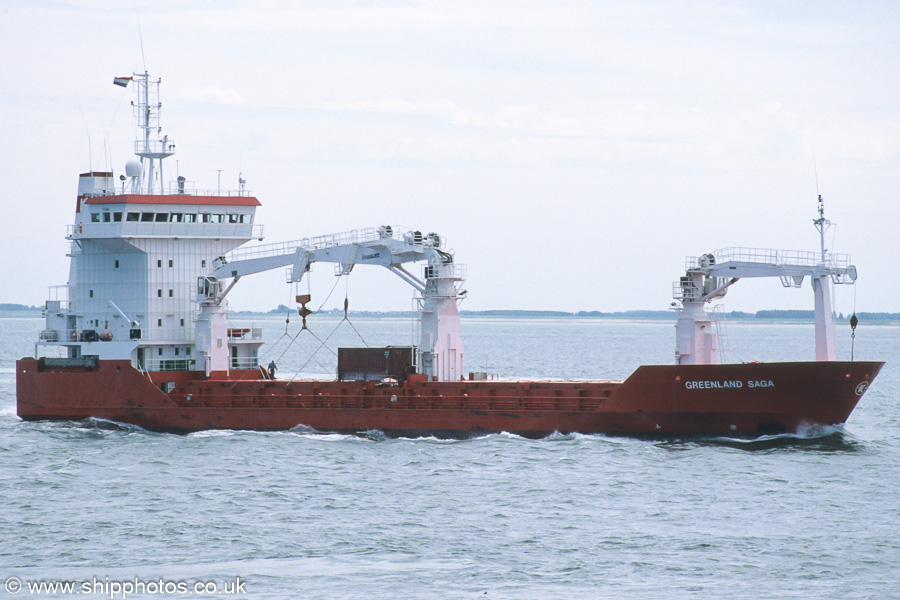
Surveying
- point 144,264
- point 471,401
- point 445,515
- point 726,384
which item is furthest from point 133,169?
point 726,384

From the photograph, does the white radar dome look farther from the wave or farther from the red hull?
the wave

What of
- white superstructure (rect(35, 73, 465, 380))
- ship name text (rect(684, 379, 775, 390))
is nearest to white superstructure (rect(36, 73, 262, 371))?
white superstructure (rect(35, 73, 465, 380))

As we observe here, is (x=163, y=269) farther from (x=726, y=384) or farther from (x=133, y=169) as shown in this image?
(x=726, y=384)

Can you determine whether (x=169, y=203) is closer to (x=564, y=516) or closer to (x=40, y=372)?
(x=40, y=372)

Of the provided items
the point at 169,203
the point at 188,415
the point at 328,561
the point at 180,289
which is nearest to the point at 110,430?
the point at 188,415

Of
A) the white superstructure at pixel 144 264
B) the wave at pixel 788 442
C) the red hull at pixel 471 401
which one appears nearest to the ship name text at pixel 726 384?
the red hull at pixel 471 401

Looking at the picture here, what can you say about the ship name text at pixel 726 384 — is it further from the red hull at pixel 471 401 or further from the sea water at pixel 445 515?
the sea water at pixel 445 515

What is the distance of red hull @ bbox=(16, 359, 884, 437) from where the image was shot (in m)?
31.8

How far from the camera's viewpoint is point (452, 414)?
3459 centimetres

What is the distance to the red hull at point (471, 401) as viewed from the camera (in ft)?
104

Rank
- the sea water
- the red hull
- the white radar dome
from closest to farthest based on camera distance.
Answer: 1. the sea water
2. the red hull
3. the white radar dome

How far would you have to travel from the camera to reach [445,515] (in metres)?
25.1

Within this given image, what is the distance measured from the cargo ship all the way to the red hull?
0.04 meters

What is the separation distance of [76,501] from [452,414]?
481 inches
